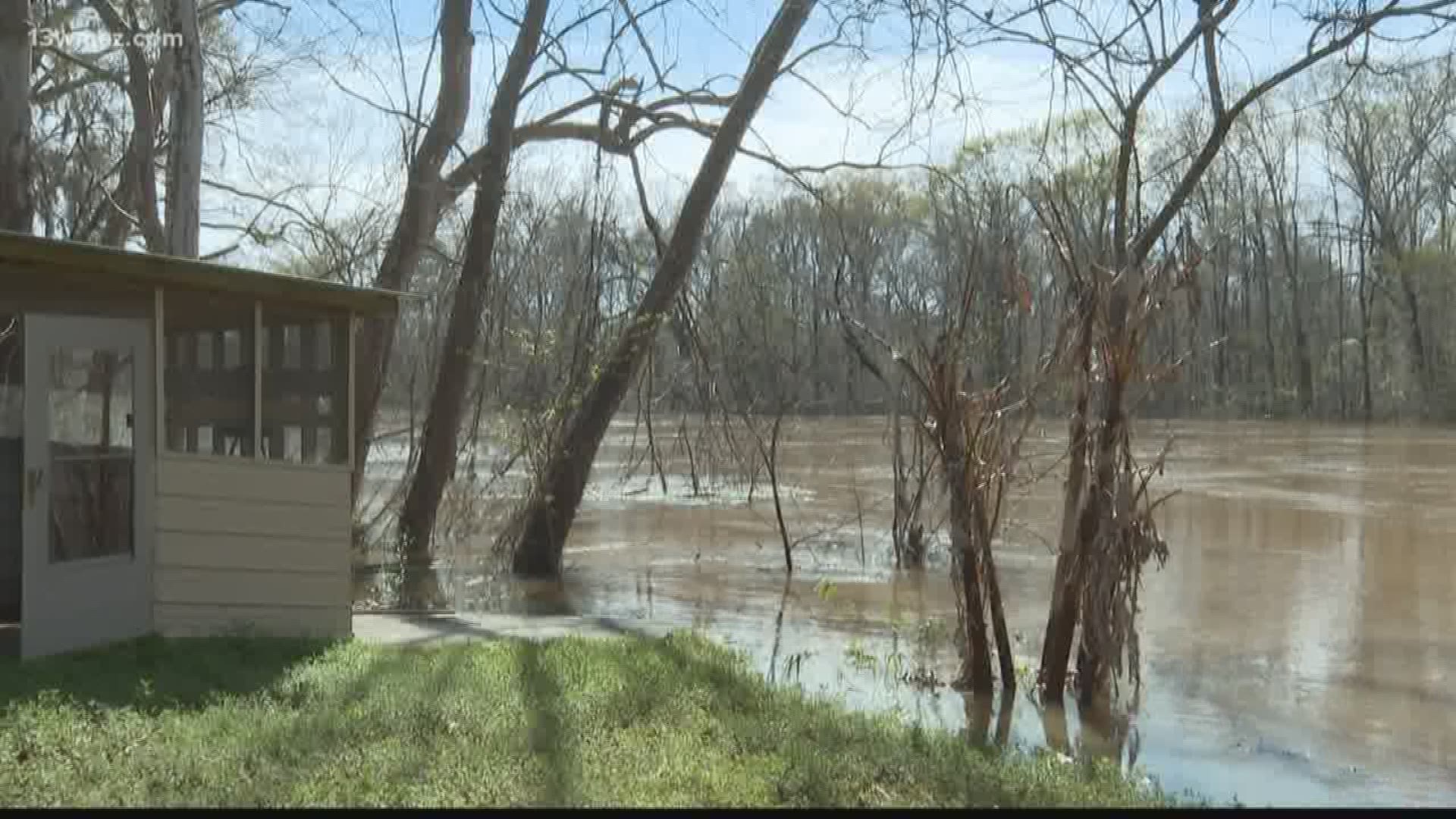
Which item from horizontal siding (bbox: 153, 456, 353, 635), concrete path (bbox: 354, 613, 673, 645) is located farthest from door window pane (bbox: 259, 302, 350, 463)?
concrete path (bbox: 354, 613, 673, 645)

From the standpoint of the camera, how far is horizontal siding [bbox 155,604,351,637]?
9078mm

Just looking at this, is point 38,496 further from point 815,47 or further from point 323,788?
point 815,47

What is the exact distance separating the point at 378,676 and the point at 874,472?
69.7ft

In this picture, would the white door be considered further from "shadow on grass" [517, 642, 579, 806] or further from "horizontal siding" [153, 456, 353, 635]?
"shadow on grass" [517, 642, 579, 806]

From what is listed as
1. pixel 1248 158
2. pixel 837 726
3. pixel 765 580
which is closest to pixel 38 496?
pixel 837 726

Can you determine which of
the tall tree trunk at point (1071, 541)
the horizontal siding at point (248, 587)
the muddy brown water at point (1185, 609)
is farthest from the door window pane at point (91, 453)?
the tall tree trunk at point (1071, 541)

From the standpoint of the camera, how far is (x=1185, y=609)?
44.0ft

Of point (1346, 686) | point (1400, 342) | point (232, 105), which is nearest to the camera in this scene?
point (1346, 686)

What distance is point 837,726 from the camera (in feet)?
24.9

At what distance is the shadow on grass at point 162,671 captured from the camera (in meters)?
7.33

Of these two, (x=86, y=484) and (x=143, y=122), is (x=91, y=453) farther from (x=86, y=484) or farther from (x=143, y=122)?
(x=143, y=122)

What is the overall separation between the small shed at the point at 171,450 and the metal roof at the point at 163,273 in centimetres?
1

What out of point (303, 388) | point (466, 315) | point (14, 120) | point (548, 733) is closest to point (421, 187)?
point (466, 315)

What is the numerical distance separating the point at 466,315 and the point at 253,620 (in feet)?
23.5
